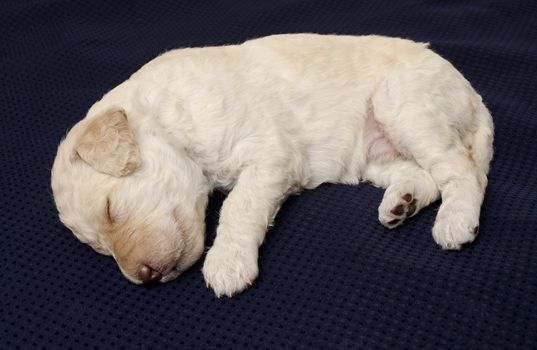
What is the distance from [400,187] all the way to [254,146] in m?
0.69

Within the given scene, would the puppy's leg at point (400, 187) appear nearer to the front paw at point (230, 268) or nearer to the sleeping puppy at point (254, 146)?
the sleeping puppy at point (254, 146)

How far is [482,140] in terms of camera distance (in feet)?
10.6

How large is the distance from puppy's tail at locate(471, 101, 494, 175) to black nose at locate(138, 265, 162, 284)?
160cm

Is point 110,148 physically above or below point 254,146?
above

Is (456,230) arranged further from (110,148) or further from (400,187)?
(110,148)

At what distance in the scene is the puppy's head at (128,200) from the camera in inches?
104

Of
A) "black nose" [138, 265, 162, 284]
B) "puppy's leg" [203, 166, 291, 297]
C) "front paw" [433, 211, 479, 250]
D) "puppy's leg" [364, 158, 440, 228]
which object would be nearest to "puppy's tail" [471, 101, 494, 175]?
"puppy's leg" [364, 158, 440, 228]

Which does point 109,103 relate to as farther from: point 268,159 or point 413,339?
point 413,339

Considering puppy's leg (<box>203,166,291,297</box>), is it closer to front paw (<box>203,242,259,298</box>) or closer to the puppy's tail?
front paw (<box>203,242,259,298</box>)

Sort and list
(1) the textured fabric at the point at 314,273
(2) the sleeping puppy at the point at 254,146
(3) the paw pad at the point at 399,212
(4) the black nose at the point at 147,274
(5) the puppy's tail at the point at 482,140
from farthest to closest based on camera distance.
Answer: (5) the puppy's tail at the point at 482,140 → (3) the paw pad at the point at 399,212 → (2) the sleeping puppy at the point at 254,146 → (4) the black nose at the point at 147,274 → (1) the textured fabric at the point at 314,273

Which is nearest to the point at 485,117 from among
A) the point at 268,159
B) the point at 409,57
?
the point at 409,57

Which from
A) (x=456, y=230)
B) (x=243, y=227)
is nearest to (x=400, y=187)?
(x=456, y=230)

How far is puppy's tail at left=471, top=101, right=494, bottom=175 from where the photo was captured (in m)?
3.20

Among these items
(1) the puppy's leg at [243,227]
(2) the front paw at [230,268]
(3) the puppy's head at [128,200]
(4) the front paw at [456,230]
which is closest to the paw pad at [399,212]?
(4) the front paw at [456,230]
